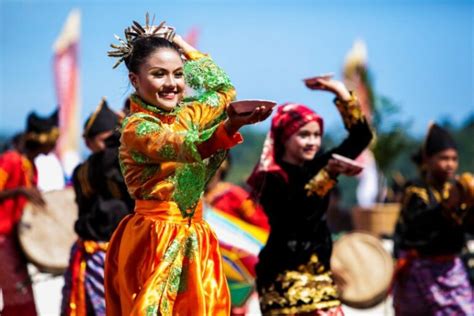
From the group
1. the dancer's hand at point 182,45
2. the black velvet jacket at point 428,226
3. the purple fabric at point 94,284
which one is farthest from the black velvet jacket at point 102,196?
the black velvet jacket at point 428,226

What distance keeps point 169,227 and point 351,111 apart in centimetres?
178

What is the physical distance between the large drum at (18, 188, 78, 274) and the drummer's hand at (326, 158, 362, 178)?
2.92 m

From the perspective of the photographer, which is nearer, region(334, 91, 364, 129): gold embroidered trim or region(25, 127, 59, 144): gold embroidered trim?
region(334, 91, 364, 129): gold embroidered trim

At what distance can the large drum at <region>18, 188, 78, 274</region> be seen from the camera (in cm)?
786

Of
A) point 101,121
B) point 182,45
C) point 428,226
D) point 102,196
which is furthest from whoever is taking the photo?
point 428,226

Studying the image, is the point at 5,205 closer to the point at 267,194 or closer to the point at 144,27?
the point at 267,194

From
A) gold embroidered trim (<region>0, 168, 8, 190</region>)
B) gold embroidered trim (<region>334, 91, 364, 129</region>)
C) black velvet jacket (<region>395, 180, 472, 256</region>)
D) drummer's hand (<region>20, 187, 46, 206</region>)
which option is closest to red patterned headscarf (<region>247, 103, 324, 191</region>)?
gold embroidered trim (<region>334, 91, 364, 129</region>)

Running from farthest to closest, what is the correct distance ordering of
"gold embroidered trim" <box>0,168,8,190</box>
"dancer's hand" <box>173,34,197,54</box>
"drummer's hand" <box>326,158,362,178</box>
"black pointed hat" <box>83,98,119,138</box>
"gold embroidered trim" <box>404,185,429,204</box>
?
1. "gold embroidered trim" <box>0,168,8,190</box>
2. "gold embroidered trim" <box>404,185,429,204</box>
3. "black pointed hat" <box>83,98,119,138</box>
4. "drummer's hand" <box>326,158,362,178</box>
5. "dancer's hand" <box>173,34,197,54</box>

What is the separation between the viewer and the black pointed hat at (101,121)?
6.68 metres

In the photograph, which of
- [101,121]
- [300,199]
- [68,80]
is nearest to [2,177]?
[101,121]

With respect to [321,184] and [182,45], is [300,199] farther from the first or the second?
[182,45]

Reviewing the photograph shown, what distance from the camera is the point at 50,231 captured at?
8.08 meters

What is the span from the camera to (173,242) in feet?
14.6

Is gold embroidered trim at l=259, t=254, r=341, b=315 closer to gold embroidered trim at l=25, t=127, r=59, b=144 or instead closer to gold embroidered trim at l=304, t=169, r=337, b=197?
gold embroidered trim at l=304, t=169, r=337, b=197
